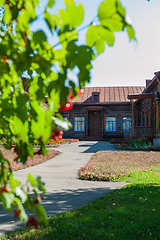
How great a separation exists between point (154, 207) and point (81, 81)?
4001 mm

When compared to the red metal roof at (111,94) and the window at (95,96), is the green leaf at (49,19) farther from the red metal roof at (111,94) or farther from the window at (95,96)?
the window at (95,96)

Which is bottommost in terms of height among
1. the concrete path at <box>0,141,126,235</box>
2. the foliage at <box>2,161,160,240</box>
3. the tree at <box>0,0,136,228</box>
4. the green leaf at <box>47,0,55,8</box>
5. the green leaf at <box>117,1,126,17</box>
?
the concrete path at <box>0,141,126,235</box>

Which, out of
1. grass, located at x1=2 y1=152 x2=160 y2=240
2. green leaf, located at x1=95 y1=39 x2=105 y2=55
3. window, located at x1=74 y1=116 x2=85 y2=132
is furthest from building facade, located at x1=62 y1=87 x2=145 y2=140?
green leaf, located at x1=95 y1=39 x2=105 y2=55

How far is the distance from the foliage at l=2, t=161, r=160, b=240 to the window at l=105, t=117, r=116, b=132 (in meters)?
23.4

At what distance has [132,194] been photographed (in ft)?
17.5

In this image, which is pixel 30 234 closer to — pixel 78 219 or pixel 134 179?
pixel 78 219

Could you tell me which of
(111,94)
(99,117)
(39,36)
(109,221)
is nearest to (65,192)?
(109,221)

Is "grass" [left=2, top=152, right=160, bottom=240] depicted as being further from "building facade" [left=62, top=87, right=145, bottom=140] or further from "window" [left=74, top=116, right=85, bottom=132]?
"window" [left=74, top=116, right=85, bottom=132]

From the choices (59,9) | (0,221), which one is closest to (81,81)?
(59,9)

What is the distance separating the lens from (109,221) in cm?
383

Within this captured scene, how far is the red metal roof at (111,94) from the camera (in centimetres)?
2948

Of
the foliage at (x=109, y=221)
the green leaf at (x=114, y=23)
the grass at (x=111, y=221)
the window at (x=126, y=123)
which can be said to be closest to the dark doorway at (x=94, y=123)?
the window at (x=126, y=123)

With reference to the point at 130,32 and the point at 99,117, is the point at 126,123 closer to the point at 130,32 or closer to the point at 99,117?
the point at 99,117

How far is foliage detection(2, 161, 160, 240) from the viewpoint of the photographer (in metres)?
3.39
